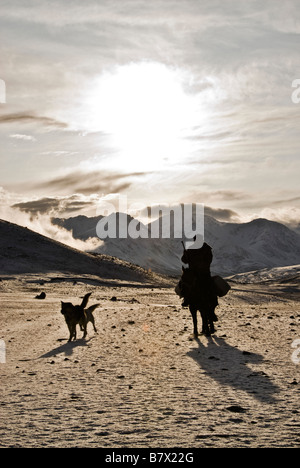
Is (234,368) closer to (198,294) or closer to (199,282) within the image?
(198,294)

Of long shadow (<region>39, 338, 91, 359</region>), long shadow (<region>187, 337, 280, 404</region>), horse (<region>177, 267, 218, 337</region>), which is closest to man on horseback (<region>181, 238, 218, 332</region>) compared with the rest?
horse (<region>177, 267, 218, 337</region>)

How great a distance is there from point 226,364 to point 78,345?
18.2 ft

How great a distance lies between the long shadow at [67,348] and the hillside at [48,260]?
283 ft

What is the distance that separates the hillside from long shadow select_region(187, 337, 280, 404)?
294 feet

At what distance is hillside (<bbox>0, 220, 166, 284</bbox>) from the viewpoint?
10863cm

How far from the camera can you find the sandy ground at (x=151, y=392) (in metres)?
7.17

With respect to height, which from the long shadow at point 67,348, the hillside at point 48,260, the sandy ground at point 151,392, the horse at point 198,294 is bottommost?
the long shadow at point 67,348

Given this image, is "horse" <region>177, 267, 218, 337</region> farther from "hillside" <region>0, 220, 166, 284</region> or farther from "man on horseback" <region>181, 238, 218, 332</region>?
"hillside" <region>0, 220, 166, 284</region>

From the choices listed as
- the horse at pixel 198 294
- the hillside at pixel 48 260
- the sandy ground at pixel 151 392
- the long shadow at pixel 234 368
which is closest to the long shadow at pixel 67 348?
the sandy ground at pixel 151 392

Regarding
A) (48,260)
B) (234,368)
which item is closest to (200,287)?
(234,368)

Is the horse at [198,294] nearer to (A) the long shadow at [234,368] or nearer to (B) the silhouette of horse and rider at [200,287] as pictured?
(B) the silhouette of horse and rider at [200,287]

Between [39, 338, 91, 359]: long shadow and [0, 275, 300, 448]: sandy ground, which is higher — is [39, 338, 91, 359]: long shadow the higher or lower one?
the lower one

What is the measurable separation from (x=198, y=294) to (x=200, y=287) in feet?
0.86
